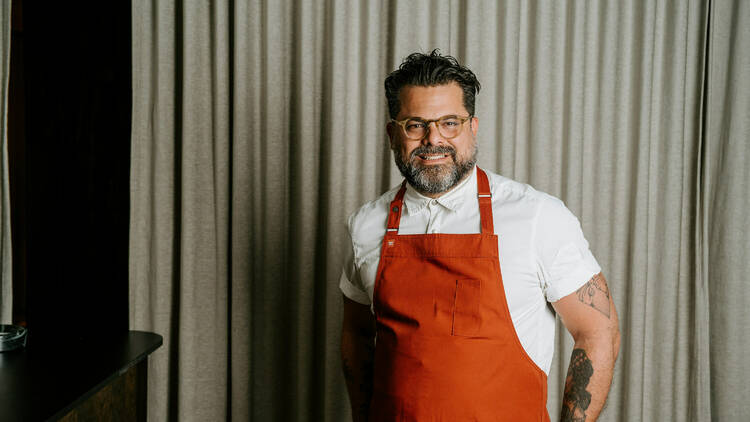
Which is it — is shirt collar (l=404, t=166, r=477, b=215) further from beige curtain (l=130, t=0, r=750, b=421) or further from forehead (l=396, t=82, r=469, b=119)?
beige curtain (l=130, t=0, r=750, b=421)

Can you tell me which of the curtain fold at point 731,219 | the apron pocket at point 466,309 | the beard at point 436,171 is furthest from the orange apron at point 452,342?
the curtain fold at point 731,219

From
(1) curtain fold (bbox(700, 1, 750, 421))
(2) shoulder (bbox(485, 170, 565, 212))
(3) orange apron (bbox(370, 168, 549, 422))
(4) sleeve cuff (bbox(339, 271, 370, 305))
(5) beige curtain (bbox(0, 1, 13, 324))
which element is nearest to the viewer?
(3) orange apron (bbox(370, 168, 549, 422))

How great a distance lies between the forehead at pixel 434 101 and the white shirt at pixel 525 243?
0.21 metres

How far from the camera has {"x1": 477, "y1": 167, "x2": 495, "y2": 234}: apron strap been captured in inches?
54.1

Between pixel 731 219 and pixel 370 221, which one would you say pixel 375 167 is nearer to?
pixel 370 221

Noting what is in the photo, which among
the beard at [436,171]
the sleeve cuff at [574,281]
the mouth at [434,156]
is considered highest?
the mouth at [434,156]

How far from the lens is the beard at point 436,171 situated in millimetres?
1395

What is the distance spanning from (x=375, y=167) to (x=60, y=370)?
122 centimetres

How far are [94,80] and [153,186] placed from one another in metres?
0.47

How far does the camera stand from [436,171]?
1.40 meters

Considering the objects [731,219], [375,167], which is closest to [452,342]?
[375,167]

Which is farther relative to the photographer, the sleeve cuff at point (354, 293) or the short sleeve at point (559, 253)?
the sleeve cuff at point (354, 293)

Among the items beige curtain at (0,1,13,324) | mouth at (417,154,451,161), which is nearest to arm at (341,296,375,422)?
mouth at (417,154,451,161)

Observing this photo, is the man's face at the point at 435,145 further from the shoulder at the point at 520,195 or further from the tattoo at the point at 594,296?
the tattoo at the point at 594,296
